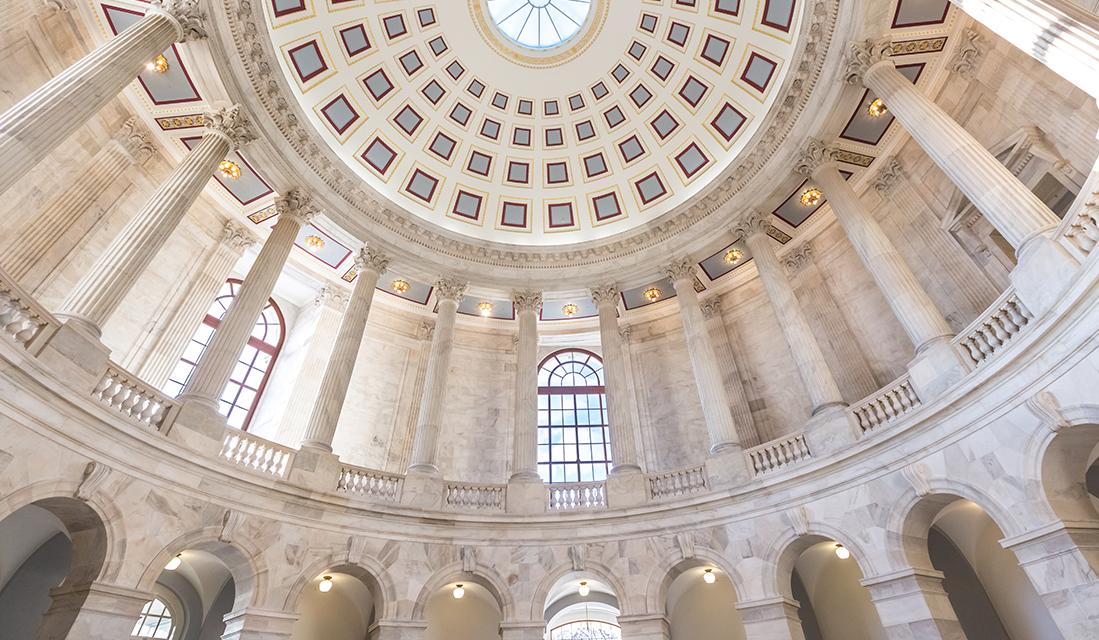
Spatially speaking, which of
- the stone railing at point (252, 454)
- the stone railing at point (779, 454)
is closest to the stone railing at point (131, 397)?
the stone railing at point (252, 454)

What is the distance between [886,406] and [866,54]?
911 centimetres

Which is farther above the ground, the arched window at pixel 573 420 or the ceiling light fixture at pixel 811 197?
the ceiling light fixture at pixel 811 197

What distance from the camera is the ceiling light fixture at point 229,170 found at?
16.4 metres

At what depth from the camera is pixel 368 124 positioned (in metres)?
19.9

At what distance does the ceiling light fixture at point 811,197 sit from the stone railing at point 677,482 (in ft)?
31.5

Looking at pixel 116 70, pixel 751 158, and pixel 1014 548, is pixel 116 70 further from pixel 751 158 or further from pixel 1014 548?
pixel 1014 548

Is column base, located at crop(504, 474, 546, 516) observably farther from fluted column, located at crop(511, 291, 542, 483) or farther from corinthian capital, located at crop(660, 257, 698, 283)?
corinthian capital, located at crop(660, 257, 698, 283)

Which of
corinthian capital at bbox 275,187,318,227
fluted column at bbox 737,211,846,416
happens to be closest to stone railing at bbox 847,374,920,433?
fluted column at bbox 737,211,846,416

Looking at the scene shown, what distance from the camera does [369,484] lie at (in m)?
13.8

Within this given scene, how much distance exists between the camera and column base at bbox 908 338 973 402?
10234 mm

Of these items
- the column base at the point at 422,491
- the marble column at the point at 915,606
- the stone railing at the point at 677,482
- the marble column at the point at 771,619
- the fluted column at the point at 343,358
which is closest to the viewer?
the marble column at the point at 915,606

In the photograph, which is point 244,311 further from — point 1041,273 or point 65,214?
point 1041,273

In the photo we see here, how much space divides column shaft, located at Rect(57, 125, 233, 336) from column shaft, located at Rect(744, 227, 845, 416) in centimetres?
1502

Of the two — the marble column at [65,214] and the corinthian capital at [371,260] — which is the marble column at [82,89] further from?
the corinthian capital at [371,260]
